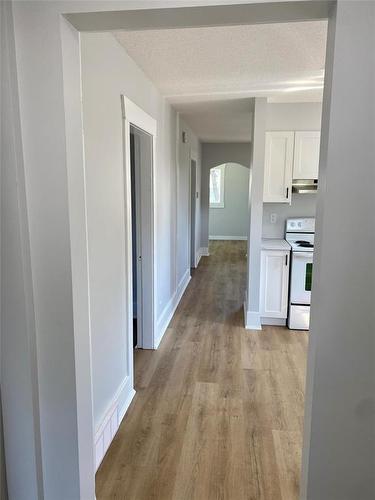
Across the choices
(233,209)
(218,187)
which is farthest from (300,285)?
(218,187)

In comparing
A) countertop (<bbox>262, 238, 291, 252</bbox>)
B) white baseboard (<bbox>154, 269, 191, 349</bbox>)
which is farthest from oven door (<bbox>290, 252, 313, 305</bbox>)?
white baseboard (<bbox>154, 269, 191, 349</bbox>)

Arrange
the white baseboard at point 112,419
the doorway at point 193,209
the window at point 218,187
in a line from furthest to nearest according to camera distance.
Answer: the window at point 218,187, the doorway at point 193,209, the white baseboard at point 112,419

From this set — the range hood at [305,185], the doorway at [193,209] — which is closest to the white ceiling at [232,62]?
the range hood at [305,185]

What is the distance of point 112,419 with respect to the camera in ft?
7.42

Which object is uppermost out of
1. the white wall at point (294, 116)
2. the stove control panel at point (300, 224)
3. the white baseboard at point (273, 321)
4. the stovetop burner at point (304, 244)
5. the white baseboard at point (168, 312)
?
the white wall at point (294, 116)

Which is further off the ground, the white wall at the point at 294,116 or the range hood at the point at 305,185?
the white wall at the point at 294,116

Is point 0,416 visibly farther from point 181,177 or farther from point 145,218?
point 181,177

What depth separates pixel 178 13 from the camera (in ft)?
3.69

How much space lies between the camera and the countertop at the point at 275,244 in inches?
156

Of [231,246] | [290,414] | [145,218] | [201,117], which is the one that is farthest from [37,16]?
[231,246]

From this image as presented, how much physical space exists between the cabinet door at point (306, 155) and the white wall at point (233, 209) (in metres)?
6.01

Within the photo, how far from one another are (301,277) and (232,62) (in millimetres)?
2333

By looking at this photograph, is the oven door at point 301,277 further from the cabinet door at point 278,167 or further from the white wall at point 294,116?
the white wall at point 294,116

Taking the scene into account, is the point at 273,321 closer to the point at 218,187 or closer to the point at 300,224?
the point at 300,224
